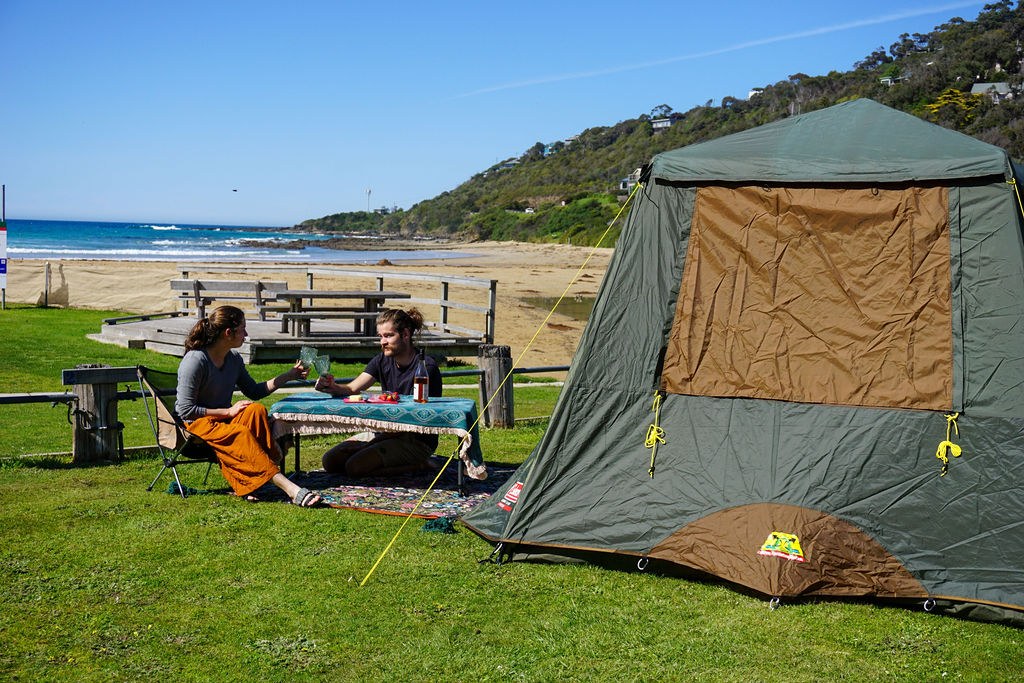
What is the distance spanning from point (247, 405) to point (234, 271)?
32345mm

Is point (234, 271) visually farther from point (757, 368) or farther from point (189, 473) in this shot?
point (757, 368)

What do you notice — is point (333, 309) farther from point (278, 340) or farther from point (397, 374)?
point (397, 374)

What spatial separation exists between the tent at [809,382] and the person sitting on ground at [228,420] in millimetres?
1553

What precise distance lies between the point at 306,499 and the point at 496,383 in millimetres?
3289

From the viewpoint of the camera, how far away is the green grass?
3.90m

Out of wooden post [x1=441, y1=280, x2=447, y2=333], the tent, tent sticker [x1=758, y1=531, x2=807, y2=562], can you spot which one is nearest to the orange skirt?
the tent

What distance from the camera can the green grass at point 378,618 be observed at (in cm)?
390

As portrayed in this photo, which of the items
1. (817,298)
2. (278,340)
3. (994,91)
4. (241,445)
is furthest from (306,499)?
(994,91)

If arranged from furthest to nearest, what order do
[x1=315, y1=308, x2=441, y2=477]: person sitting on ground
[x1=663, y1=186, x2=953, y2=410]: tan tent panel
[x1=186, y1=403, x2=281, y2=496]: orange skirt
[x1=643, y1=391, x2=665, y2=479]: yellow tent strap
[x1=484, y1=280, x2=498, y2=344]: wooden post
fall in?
[x1=484, y1=280, x2=498, y2=344]: wooden post
[x1=315, y1=308, x2=441, y2=477]: person sitting on ground
[x1=186, y1=403, x2=281, y2=496]: orange skirt
[x1=643, y1=391, x2=665, y2=479]: yellow tent strap
[x1=663, y1=186, x2=953, y2=410]: tan tent panel

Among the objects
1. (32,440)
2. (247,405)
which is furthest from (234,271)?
(247,405)

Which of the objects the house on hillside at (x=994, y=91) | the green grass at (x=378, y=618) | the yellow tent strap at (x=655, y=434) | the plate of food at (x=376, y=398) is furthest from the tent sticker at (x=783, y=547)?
the house on hillside at (x=994, y=91)

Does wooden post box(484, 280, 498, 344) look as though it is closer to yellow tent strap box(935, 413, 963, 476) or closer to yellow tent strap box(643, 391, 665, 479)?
yellow tent strap box(643, 391, 665, 479)

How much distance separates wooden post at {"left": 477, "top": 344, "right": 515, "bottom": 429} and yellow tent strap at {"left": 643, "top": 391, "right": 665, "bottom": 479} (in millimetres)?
3628

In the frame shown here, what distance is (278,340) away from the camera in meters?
13.5
